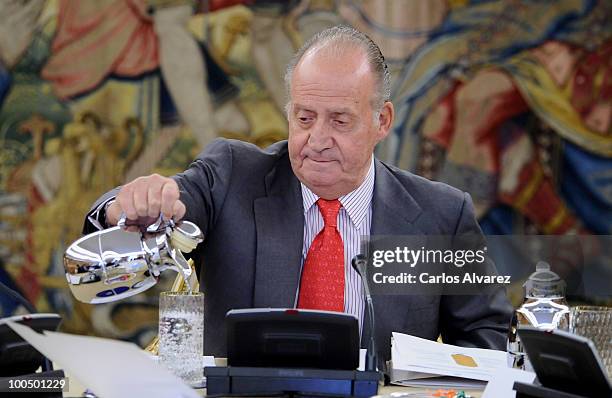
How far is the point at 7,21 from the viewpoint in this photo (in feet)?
19.0

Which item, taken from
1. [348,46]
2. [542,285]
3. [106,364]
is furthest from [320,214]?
[106,364]

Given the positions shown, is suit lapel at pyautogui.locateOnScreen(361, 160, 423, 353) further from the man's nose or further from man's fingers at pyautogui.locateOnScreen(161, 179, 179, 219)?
man's fingers at pyautogui.locateOnScreen(161, 179, 179, 219)

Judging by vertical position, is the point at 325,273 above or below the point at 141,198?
below

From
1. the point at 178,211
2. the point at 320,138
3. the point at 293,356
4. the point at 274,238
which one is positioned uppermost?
the point at 320,138

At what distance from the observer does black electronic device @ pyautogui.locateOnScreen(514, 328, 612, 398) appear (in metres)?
1.65

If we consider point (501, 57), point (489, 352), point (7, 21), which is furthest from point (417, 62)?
point (489, 352)

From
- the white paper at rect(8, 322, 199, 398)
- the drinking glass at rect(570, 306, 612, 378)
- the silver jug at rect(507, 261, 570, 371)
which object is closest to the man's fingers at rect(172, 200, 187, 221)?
the white paper at rect(8, 322, 199, 398)

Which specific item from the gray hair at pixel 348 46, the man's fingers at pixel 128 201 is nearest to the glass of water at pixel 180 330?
the man's fingers at pixel 128 201

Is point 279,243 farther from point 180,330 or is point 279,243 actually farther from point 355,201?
point 180,330

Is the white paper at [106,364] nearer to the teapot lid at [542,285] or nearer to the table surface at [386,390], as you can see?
the table surface at [386,390]

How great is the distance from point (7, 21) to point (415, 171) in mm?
2702

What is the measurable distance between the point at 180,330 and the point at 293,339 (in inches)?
10.5

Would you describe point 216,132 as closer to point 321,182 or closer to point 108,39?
point 108,39

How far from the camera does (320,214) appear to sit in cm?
274
